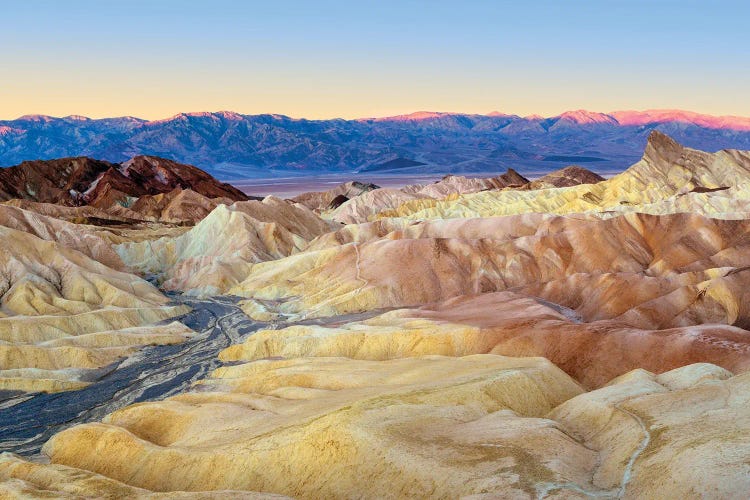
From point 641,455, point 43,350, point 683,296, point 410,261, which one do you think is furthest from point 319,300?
point 641,455

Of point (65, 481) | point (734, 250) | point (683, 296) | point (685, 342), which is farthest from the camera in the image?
point (734, 250)

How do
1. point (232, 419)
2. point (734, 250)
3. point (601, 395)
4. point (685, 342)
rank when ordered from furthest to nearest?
1. point (734, 250)
2. point (685, 342)
3. point (232, 419)
4. point (601, 395)

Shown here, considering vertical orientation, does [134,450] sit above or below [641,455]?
below

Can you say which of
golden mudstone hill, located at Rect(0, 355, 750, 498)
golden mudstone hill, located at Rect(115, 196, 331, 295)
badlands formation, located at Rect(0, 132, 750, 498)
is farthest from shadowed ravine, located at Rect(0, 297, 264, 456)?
golden mudstone hill, located at Rect(115, 196, 331, 295)

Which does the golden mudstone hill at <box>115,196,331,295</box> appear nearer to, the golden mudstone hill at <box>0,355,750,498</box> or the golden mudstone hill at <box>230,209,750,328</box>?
the golden mudstone hill at <box>230,209,750,328</box>

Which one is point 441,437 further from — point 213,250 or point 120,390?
point 213,250

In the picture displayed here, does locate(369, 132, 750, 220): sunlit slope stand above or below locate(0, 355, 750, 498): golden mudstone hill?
above

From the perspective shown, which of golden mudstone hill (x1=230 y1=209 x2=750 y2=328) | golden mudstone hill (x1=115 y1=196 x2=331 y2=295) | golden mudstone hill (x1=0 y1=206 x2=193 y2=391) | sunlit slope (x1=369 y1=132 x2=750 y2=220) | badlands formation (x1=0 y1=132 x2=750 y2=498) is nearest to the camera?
badlands formation (x1=0 y1=132 x2=750 y2=498)

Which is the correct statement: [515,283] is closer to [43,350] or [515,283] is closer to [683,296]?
[683,296]
